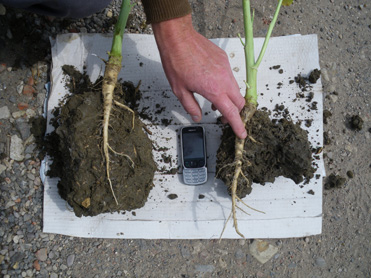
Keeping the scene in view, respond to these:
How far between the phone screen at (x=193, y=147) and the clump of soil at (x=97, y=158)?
0.19 metres

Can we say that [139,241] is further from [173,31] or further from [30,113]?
[173,31]

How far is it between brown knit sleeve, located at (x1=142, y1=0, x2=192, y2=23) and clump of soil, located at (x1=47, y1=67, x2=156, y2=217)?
0.39 metres

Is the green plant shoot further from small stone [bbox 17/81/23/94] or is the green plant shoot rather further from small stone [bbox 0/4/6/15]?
small stone [bbox 0/4/6/15]

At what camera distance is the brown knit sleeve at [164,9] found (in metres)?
1.05

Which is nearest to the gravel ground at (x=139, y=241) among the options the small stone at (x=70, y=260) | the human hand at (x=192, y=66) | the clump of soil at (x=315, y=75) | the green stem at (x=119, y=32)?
the small stone at (x=70, y=260)

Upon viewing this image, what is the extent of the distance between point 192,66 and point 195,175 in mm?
554

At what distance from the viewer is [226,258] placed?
1514 millimetres

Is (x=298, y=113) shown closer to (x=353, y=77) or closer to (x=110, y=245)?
(x=353, y=77)

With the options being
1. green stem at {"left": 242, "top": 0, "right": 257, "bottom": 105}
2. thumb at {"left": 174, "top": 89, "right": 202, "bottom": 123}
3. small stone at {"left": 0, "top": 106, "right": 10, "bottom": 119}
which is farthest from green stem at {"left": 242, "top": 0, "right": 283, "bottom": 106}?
small stone at {"left": 0, "top": 106, "right": 10, "bottom": 119}

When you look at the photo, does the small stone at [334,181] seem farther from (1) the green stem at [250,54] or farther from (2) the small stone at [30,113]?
(2) the small stone at [30,113]

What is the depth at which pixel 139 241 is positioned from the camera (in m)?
1.50

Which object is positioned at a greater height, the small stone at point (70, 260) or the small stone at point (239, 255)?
the small stone at point (70, 260)

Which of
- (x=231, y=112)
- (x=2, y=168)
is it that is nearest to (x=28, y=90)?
(x=2, y=168)

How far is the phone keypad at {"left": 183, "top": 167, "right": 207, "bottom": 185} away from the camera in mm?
1452
